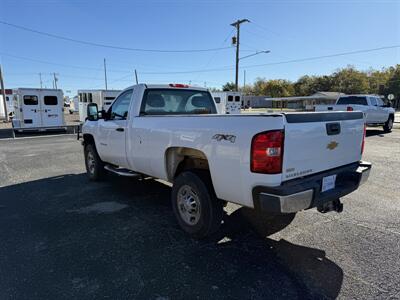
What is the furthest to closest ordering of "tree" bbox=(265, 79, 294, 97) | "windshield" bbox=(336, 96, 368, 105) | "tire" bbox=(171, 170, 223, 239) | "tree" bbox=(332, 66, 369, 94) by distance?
"tree" bbox=(265, 79, 294, 97), "tree" bbox=(332, 66, 369, 94), "windshield" bbox=(336, 96, 368, 105), "tire" bbox=(171, 170, 223, 239)

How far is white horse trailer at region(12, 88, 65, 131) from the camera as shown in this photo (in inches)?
662

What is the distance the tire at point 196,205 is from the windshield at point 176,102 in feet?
4.99

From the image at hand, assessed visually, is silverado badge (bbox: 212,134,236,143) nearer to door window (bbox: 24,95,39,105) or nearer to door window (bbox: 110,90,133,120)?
door window (bbox: 110,90,133,120)

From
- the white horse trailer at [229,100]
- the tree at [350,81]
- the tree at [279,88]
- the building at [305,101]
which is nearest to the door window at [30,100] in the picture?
the white horse trailer at [229,100]

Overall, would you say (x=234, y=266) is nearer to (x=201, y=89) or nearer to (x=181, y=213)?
(x=181, y=213)


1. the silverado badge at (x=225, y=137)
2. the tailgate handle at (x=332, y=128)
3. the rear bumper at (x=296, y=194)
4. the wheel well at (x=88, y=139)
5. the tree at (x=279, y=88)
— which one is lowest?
the rear bumper at (x=296, y=194)

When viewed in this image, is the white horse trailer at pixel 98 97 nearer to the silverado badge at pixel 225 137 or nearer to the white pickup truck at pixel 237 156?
the white pickup truck at pixel 237 156

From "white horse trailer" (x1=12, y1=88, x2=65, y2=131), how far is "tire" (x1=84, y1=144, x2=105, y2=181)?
12468 mm

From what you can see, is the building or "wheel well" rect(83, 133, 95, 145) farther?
the building

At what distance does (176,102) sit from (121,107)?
1013 millimetres

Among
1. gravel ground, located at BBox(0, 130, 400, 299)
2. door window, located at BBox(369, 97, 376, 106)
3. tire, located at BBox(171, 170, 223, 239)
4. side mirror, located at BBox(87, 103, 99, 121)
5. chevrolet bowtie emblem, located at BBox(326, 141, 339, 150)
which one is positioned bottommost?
gravel ground, located at BBox(0, 130, 400, 299)

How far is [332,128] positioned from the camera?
311 cm

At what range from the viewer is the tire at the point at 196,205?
336 centimetres

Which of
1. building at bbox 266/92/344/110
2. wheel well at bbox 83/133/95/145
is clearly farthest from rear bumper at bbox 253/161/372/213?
building at bbox 266/92/344/110
